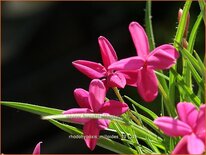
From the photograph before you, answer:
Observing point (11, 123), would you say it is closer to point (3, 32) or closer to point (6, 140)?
point (6, 140)

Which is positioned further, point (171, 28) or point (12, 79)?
point (12, 79)

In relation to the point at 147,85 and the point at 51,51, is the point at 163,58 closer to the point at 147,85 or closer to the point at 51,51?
the point at 147,85

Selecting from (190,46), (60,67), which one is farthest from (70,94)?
(190,46)

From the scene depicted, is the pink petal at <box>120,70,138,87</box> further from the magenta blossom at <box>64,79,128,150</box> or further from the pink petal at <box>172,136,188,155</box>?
the pink petal at <box>172,136,188,155</box>

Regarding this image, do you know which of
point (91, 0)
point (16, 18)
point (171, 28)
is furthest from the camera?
point (16, 18)

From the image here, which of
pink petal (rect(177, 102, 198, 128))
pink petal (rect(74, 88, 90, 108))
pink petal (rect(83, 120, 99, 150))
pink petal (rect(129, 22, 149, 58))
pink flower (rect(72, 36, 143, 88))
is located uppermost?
pink petal (rect(129, 22, 149, 58))

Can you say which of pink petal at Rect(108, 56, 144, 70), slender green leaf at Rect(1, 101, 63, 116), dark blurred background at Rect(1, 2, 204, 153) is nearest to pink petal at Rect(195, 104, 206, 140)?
pink petal at Rect(108, 56, 144, 70)
